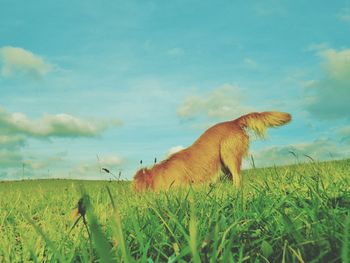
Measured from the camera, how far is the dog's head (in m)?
7.78

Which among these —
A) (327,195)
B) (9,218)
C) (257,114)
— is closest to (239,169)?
(257,114)

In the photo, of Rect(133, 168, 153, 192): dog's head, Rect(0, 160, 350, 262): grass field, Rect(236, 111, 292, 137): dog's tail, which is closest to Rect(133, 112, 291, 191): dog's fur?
Rect(236, 111, 292, 137): dog's tail

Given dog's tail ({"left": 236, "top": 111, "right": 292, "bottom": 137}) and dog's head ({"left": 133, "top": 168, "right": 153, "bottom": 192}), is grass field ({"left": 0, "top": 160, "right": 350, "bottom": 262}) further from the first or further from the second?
dog's tail ({"left": 236, "top": 111, "right": 292, "bottom": 137})

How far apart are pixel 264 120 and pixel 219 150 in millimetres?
1267

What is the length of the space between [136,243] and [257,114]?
729cm

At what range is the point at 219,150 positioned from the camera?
9461 mm

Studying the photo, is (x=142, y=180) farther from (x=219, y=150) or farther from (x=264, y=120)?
(x=264, y=120)

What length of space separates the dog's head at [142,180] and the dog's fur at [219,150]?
2.63ft

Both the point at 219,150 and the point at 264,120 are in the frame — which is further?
the point at 219,150

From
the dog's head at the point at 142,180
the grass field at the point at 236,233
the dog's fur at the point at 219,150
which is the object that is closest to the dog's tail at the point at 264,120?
the dog's fur at the point at 219,150

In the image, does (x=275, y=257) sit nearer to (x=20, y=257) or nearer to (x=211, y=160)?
(x=20, y=257)

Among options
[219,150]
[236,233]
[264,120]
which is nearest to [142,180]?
[219,150]

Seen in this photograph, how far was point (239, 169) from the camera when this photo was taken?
9.43 m

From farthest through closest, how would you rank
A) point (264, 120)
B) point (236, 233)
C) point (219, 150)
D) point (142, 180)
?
point (219, 150) < point (264, 120) < point (142, 180) < point (236, 233)
